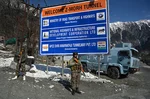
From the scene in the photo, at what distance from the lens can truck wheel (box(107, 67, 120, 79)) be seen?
15537mm

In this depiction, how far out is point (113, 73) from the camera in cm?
1573

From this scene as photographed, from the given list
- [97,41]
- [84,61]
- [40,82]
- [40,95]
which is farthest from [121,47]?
[40,95]

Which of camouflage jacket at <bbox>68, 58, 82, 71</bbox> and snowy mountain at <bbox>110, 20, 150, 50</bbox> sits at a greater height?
snowy mountain at <bbox>110, 20, 150, 50</bbox>

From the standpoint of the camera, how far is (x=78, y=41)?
11609 mm

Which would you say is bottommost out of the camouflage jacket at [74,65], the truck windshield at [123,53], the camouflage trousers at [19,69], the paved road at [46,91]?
the paved road at [46,91]

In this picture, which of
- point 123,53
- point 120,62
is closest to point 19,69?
point 120,62

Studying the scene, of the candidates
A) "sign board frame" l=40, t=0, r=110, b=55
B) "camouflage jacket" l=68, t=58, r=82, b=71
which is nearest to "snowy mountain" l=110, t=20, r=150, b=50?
"sign board frame" l=40, t=0, r=110, b=55

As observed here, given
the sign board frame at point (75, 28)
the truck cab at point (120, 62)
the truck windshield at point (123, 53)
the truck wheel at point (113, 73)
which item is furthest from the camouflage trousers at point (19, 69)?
the truck windshield at point (123, 53)

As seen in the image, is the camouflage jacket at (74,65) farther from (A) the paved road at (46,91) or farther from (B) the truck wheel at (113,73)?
(B) the truck wheel at (113,73)

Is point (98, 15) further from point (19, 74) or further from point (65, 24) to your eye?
point (19, 74)

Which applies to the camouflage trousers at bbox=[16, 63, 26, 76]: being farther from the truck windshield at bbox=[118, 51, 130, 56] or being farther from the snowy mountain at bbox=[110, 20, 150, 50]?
the snowy mountain at bbox=[110, 20, 150, 50]

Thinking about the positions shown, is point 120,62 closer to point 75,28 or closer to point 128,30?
point 75,28

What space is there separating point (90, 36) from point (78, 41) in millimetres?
763

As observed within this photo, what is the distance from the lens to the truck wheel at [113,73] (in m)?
15.5
